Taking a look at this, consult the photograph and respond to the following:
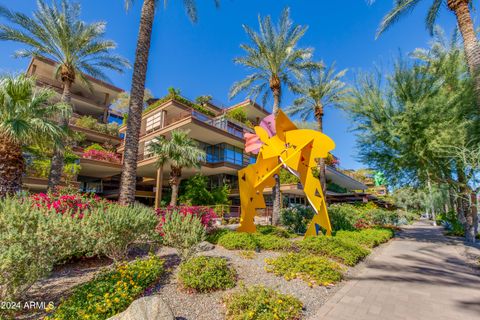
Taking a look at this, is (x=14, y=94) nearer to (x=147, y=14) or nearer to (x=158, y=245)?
(x=147, y=14)

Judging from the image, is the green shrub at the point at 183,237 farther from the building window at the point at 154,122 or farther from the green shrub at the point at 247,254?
the building window at the point at 154,122

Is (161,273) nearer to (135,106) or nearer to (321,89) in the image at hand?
(135,106)

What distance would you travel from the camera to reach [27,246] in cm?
392

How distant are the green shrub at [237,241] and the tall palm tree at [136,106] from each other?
4.02 metres

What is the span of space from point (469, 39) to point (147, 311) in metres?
15.3

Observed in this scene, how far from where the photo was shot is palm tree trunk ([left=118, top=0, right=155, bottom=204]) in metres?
9.33

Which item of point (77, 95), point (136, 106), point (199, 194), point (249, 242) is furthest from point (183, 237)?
point (77, 95)

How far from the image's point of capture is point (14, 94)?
26.7ft

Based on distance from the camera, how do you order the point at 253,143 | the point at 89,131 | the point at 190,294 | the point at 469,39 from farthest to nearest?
the point at 89,131 → the point at 253,143 → the point at 469,39 → the point at 190,294

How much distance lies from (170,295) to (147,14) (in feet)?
40.4

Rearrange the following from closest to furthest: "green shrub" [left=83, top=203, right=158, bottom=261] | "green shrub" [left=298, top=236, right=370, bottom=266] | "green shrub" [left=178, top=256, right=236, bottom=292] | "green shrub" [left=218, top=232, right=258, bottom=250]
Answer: "green shrub" [left=178, top=256, right=236, bottom=292] < "green shrub" [left=83, top=203, right=158, bottom=261] < "green shrub" [left=298, top=236, right=370, bottom=266] < "green shrub" [left=218, top=232, right=258, bottom=250]

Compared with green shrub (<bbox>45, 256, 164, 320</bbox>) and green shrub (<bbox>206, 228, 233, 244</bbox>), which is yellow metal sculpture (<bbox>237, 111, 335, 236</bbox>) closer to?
green shrub (<bbox>206, 228, 233, 244</bbox>)

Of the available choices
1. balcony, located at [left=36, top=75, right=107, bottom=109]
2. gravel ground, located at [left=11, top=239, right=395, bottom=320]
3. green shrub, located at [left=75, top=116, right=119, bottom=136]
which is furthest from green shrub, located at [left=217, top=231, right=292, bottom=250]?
balcony, located at [left=36, top=75, right=107, bottom=109]

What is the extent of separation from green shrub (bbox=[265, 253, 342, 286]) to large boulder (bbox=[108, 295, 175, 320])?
10.8 feet
